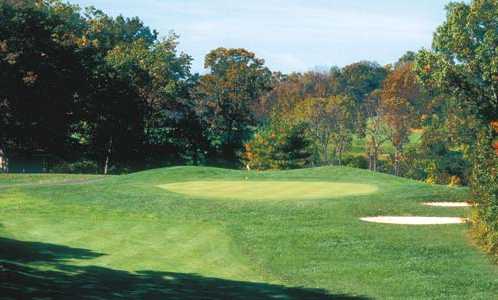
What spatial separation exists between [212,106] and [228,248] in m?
49.5

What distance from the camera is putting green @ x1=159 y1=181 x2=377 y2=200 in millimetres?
28828

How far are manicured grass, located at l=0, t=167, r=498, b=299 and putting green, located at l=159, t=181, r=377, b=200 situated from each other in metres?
0.29

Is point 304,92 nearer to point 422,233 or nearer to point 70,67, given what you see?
point 70,67

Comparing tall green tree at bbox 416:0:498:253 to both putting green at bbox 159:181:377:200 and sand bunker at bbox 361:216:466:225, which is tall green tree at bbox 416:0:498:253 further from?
sand bunker at bbox 361:216:466:225

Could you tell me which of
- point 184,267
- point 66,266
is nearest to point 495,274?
point 184,267

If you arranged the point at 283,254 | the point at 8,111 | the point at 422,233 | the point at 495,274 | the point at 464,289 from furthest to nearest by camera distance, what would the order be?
the point at 8,111
the point at 422,233
the point at 283,254
the point at 495,274
the point at 464,289

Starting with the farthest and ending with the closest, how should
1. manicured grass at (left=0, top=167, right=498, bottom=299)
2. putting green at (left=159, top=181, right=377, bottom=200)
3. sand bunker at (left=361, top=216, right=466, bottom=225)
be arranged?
putting green at (left=159, top=181, right=377, bottom=200), sand bunker at (left=361, top=216, right=466, bottom=225), manicured grass at (left=0, top=167, right=498, bottom=299)

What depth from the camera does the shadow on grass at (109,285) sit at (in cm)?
1288

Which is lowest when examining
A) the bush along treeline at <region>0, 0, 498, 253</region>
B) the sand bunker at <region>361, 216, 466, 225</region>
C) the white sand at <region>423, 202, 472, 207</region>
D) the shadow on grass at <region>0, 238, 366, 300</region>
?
the shadow on grass at <region>0, 238, 366, 300</region>

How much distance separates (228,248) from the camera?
18.0 metres

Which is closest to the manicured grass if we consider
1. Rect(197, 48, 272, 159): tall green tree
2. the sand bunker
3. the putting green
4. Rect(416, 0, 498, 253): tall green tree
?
the putting green

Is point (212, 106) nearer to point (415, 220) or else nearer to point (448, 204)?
point (448, 204)

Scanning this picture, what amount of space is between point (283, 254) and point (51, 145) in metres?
38.0

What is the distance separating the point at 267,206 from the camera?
2555 centimetres
